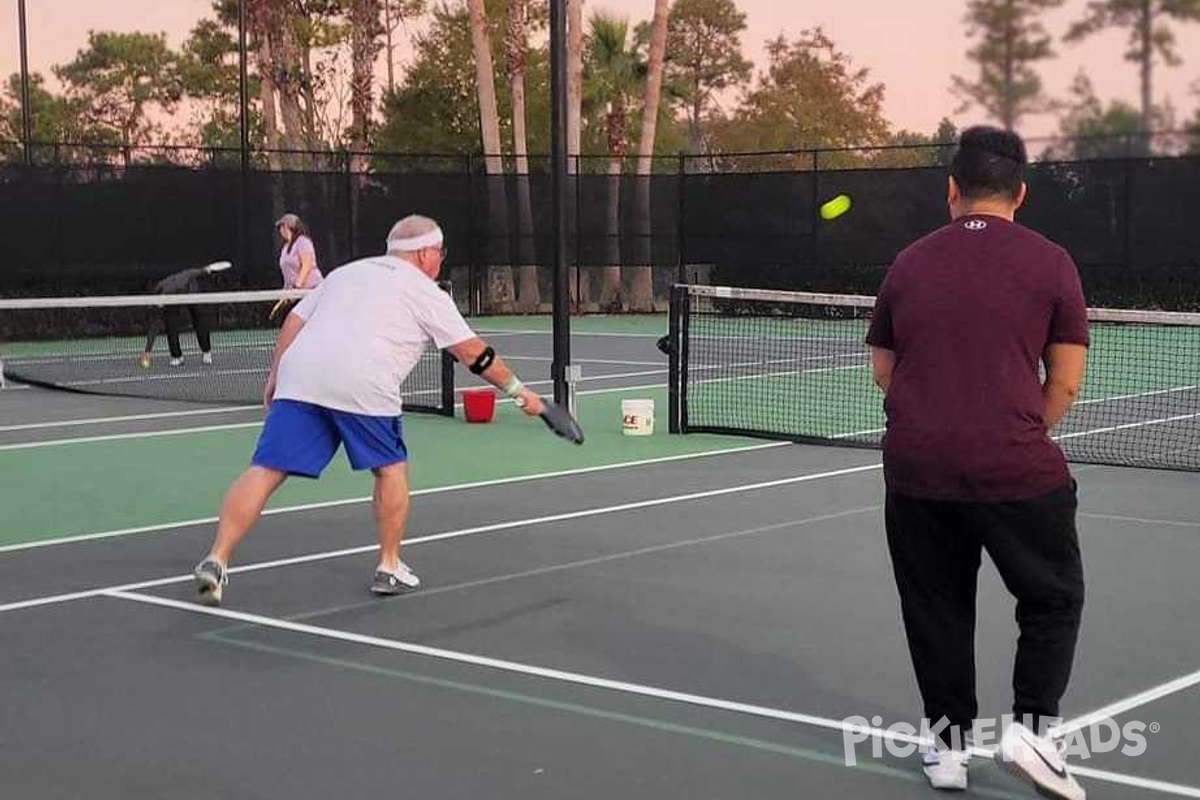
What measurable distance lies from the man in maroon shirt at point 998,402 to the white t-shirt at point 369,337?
9.40ft

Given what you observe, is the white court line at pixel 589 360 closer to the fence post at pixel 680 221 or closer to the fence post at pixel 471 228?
the fence post at pixel 471 228

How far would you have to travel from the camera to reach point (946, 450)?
14.4ft

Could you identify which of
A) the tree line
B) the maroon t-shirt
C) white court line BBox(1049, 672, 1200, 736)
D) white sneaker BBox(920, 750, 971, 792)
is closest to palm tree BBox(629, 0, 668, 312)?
the tree line

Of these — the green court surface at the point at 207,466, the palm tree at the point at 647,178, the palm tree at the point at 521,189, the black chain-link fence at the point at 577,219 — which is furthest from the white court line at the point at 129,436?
the palm tree at the point at 647,178

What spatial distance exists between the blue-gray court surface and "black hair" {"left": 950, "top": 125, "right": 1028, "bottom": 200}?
5.11 feet

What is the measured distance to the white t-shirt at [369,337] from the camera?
275 inches

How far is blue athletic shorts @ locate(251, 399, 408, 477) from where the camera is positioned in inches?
279

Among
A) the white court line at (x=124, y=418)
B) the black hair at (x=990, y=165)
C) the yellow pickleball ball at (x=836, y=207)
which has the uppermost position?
the yellow pickleball ball at (x=836, y=207)

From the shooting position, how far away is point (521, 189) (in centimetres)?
3136

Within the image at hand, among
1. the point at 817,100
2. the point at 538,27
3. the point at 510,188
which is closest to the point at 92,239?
the point at 510,188

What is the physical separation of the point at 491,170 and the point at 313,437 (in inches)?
966

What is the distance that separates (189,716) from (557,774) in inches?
50.9

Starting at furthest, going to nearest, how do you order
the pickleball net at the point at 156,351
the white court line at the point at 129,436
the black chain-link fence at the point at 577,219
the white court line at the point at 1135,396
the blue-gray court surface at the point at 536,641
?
1. the black chain-link fence at the point at 577,219
2. the pickleball net at the point at 156,351
3. the white court line at the point at 1135,396
4. the white court line at the point at 129,436
5. the blue-gray court surface at the point at 536,641

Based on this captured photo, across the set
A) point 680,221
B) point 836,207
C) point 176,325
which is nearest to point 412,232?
point 176,325
